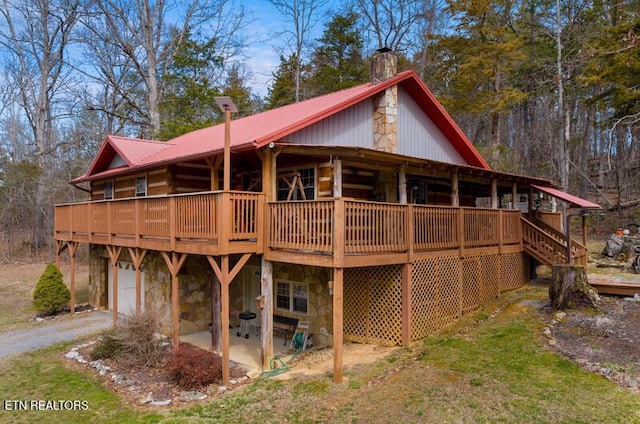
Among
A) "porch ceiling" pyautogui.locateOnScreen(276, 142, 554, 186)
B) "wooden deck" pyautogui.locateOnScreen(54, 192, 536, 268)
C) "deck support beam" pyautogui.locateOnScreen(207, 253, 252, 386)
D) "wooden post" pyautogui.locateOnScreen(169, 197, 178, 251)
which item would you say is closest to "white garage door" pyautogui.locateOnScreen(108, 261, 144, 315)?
"wooden deck" pyautogui.locateOnScreen(54, 192, 536, 268)

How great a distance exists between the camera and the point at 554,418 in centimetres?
676

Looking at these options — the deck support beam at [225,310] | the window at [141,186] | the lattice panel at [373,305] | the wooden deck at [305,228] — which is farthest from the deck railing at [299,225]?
the window at [141,186]

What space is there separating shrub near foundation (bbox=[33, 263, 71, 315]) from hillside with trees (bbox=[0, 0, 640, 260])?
10.4m

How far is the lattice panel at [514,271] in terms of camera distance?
1441 cm

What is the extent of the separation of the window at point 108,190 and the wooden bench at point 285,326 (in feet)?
34.1

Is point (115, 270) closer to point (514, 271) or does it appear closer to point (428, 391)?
point (428, 391)

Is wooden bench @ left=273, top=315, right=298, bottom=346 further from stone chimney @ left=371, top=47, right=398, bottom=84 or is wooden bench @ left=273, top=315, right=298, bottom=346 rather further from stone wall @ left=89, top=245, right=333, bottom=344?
stone chimney @ left=371, top=47, right=398, bottom=84

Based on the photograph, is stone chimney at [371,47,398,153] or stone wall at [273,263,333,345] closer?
stone wall at [273,263,333,345]

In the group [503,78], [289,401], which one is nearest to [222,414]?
[289,401]

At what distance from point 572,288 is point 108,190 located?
17491 millimetres

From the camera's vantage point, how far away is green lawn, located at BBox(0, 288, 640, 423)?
711 centimetres

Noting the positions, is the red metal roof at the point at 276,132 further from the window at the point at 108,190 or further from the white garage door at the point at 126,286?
the white garage door at the point at 126,286

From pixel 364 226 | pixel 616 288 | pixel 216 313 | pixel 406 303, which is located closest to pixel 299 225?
pixel 364 226

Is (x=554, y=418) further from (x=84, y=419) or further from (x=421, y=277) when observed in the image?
(x=84, y=419)
